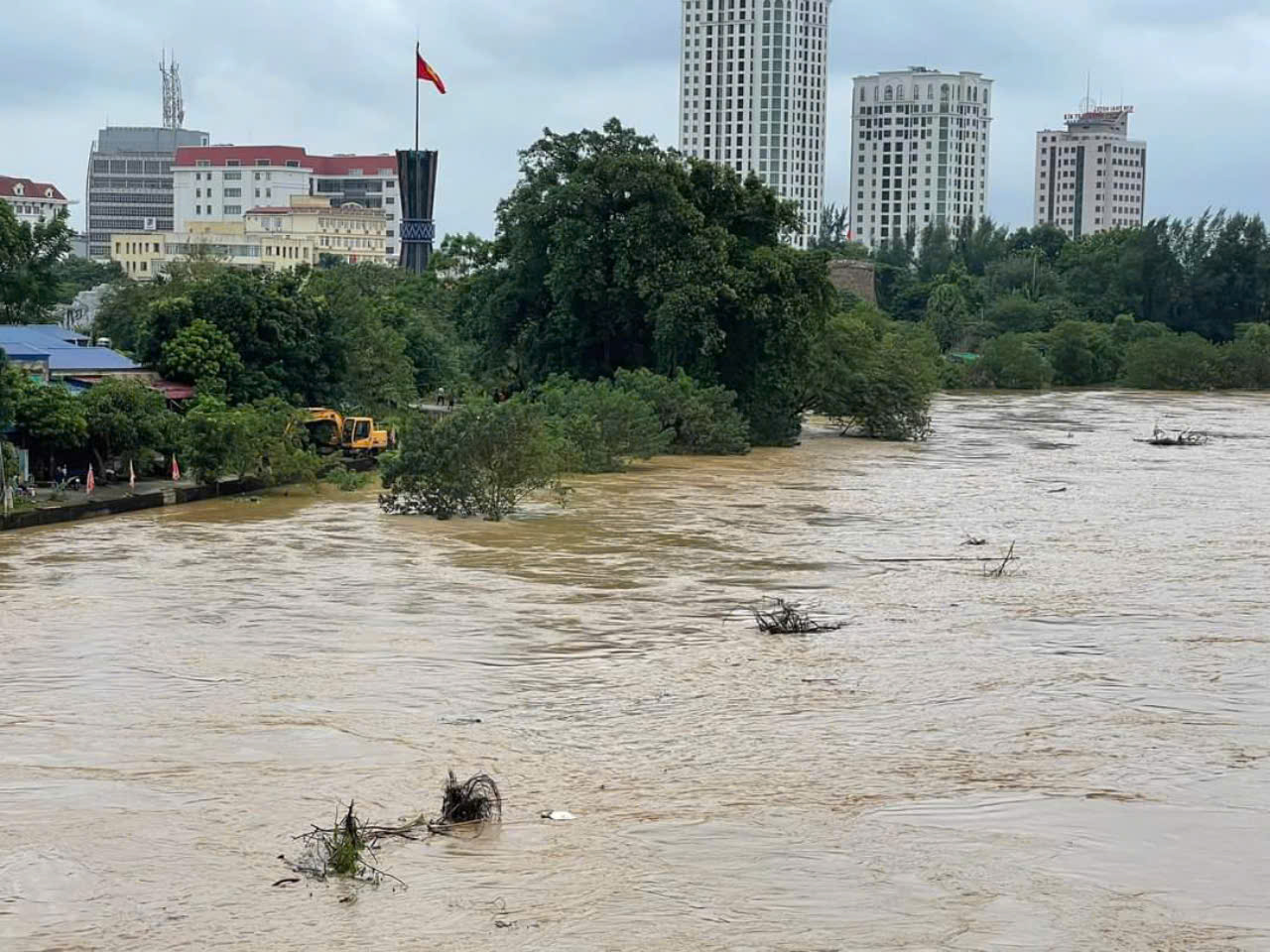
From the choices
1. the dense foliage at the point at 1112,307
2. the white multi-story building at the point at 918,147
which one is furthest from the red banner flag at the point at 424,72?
the white multi-story building at the point at 918,147

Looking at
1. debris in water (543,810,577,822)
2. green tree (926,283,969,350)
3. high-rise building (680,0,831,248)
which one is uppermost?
high-rise building (680,0,831,248)

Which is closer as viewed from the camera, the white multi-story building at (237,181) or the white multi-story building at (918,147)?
the white multi-story building at (237,181)

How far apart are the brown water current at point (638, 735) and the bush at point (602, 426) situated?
785cm

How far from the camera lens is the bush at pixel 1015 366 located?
240 ft

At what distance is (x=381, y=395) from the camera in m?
37.4

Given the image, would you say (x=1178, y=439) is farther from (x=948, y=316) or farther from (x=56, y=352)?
(x=948, y=316)

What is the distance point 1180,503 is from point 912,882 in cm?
2039

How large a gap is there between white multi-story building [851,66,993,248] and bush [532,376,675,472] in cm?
14654

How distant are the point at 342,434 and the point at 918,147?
152797 mm

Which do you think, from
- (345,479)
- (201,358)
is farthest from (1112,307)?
(345,479)

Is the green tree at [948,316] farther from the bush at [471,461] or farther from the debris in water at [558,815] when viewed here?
the debris in water at [558,815]

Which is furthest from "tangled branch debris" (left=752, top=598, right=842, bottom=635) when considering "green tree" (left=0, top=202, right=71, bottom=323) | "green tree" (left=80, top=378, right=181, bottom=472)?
"green tree" (left=0, top=202, right=71, bottom=323)

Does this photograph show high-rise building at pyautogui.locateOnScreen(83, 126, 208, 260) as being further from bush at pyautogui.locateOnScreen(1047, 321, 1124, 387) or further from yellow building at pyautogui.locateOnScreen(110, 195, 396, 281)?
bush at pyautogui.locateOnScreen(1047, 321, 1124, 387)

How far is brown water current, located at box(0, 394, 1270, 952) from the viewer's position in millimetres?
8984
